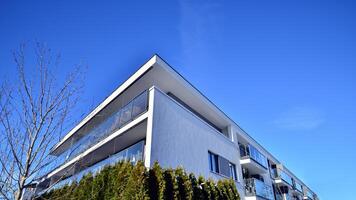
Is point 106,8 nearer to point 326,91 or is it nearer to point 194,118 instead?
point 194,118

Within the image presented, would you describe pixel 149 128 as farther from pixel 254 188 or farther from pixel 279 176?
pixel 279 176

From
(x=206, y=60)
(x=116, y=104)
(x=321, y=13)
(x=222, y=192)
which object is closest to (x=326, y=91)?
(x=321, y=13)

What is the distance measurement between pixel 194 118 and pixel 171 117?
7.98 feet

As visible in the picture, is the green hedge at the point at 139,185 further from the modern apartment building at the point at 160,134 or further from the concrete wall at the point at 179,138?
the concrete wall at the point at 179,138

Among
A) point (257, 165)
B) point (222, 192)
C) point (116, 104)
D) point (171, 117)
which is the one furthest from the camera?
point (257, 165)

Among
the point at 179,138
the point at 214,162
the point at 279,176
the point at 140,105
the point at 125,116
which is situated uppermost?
the point at 140,105

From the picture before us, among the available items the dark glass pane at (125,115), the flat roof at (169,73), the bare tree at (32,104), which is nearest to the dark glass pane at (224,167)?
the flat roof at (169,73)

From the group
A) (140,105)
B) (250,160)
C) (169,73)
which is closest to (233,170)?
(250,160)

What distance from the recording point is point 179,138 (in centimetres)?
1107

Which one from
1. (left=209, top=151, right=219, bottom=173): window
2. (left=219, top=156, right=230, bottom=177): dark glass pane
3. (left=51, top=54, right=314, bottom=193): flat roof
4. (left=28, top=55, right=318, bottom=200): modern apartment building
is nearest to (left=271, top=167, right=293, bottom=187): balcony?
(left=28, top=55, right=318, bottom=200): modern apartment building

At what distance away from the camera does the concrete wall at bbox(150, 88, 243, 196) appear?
9703 mm

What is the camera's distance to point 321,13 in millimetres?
10492

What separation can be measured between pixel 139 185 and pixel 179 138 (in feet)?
14.8

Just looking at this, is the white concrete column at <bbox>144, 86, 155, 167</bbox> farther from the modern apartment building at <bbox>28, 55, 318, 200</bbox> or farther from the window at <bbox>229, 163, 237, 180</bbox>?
the window at <bbox>229, 163, 237, 180</bbox>
